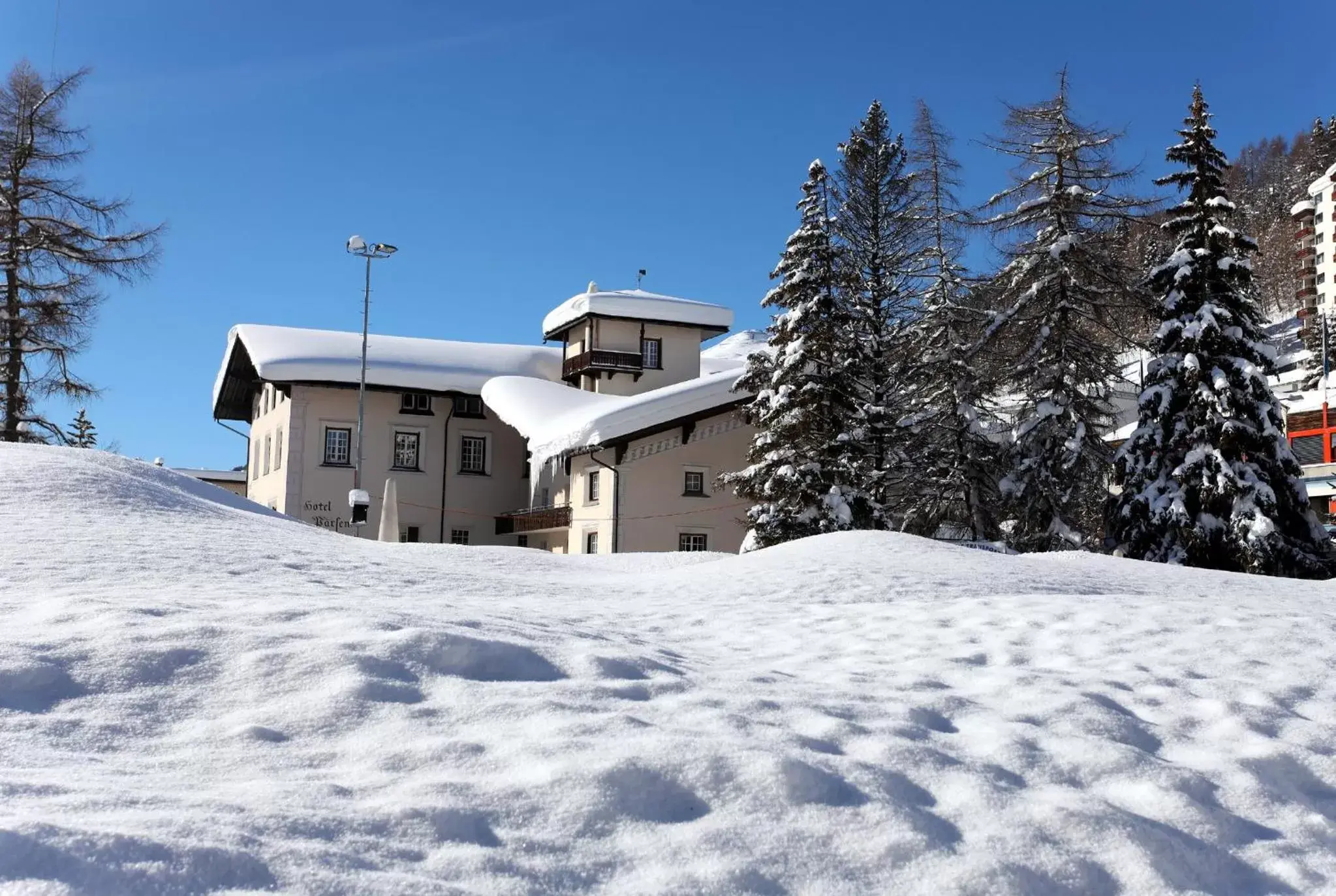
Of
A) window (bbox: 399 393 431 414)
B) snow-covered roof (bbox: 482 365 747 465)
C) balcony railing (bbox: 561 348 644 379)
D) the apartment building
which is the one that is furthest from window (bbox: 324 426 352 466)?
the apartment building

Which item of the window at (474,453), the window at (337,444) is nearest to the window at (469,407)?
the window at (474,453)

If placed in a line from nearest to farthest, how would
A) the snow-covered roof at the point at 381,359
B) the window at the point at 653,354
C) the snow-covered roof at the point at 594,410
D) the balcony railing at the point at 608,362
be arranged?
the snow-covered roof at the point at 594,410, the snow-covered roof at the point at 381,359, the balcony railing at the point at 608,362, the window at the point at 653,354

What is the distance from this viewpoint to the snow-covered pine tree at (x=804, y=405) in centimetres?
2575

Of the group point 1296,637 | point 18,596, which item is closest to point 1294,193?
point 1296,637

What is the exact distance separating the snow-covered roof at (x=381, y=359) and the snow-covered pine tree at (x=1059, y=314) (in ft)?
66.4

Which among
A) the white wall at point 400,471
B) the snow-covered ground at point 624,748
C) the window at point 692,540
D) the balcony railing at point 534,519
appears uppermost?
the white wall at point 400,471

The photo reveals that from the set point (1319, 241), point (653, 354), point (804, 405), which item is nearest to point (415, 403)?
point (653, 354)

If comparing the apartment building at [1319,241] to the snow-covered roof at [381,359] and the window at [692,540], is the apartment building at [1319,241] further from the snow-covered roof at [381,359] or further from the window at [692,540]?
the snow-covered roof at [381,359]

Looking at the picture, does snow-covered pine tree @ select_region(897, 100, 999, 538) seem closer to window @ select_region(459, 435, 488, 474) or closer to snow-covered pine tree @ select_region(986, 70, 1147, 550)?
snow-covered pine tree @ select_region(986, 70, 1147, 550)

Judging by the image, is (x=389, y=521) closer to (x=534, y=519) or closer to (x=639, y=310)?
(x=534, y=519)

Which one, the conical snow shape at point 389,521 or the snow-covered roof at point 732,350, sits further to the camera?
the snow-covered roof at point 732,350

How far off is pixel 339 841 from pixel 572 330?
3947cm

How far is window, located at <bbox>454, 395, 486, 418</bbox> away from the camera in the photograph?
41.2m

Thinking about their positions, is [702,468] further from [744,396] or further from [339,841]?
[339,841]
